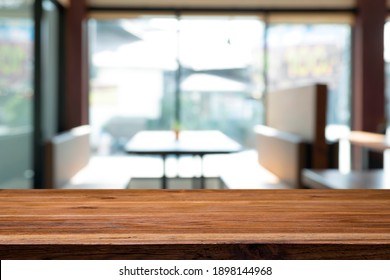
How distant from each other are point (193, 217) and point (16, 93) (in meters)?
4.07

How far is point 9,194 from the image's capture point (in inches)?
39.4

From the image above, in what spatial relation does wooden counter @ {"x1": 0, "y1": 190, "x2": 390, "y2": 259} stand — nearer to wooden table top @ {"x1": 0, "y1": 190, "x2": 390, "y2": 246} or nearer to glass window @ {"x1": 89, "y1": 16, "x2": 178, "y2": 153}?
wooden table top @ {"x1": 0, "y1": 190, "x2": 390, "y2": 246}

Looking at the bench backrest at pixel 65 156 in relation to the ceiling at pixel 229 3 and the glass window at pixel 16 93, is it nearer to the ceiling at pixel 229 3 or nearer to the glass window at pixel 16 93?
the glass window at pixel 16 93

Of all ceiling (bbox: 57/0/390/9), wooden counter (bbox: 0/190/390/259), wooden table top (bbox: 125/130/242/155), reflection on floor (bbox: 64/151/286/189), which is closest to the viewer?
wooden counter (bbox: 0/190/390/259)

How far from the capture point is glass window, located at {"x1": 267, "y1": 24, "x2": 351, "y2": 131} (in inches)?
296

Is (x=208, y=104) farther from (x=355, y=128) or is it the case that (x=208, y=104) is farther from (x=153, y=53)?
(x=355, y=128)

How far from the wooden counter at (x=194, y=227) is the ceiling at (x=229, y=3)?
21.4 ft

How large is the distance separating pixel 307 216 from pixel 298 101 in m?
3.70

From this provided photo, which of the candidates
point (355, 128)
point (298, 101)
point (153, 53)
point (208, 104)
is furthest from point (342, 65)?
point (298, 101)

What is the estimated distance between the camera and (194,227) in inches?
28.5

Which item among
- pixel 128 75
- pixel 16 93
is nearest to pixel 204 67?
pixel 128 75

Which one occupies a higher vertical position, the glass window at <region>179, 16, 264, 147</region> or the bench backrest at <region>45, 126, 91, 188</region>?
the glass window at <region>179, 16, 264, 147</region>

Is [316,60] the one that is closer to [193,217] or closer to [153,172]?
[153,172]

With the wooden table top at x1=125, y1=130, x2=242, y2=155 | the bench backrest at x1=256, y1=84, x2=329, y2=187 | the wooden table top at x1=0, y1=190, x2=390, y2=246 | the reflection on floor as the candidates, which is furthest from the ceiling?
the wooden table top at x1=0, y1=190, x2=390, y2=246
